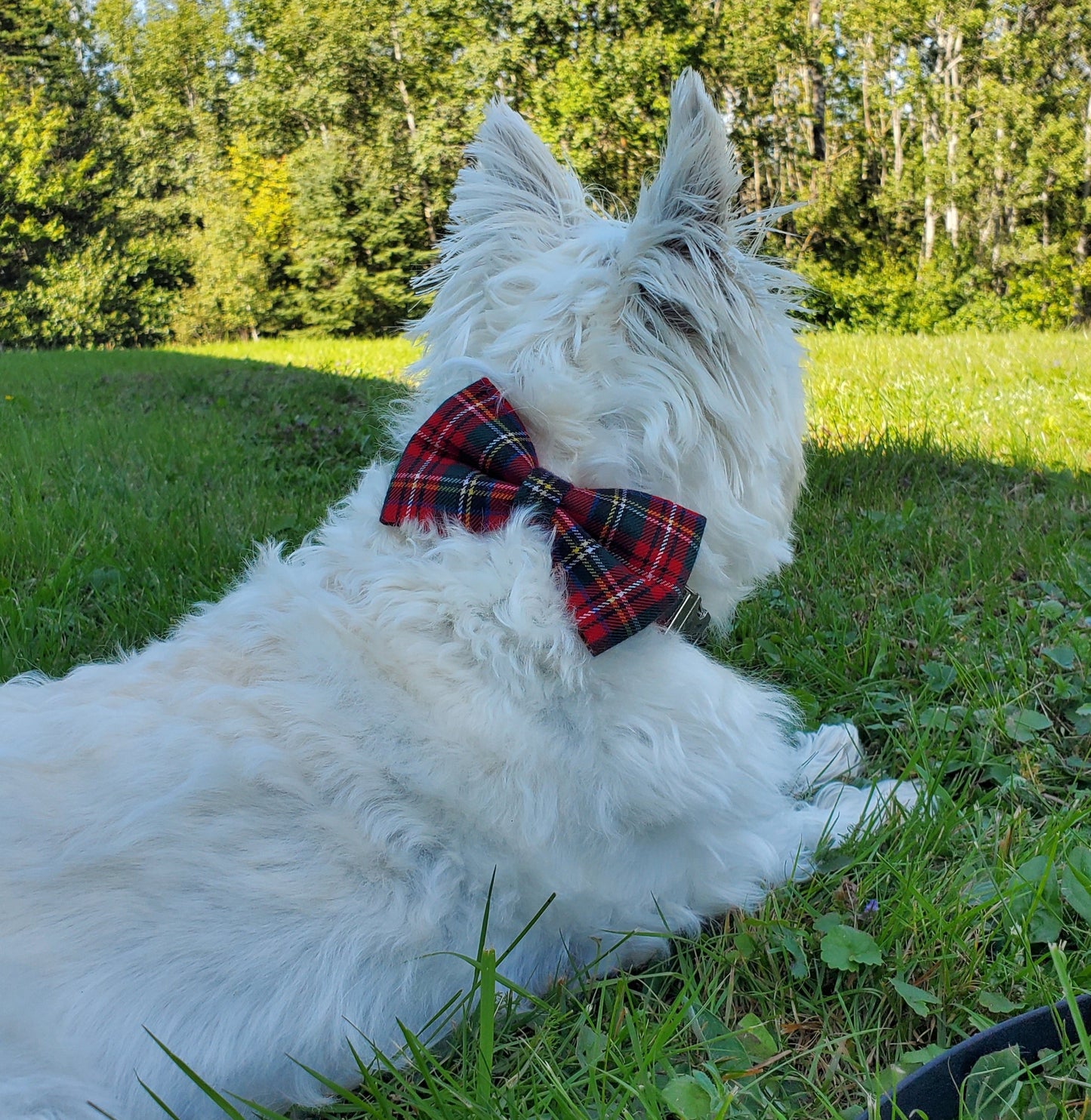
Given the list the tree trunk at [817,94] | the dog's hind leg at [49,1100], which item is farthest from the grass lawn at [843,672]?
the tree trunk at [817,94]

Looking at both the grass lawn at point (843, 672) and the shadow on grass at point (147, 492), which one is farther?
the shadow on grass at point (147, 492)

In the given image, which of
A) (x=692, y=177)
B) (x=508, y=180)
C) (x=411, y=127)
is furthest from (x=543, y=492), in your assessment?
(x=411, y=127)

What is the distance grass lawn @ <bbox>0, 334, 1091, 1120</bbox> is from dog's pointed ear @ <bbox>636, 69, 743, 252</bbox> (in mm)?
1449

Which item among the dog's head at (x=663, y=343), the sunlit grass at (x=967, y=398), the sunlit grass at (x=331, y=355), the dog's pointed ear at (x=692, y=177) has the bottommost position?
the sunlit grass at (x=331, y=355)

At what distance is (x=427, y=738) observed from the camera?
1.57 m

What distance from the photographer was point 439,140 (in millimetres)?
23156

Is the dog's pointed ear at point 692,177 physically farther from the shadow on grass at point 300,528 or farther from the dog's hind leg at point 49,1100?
the dog's hind leg at point 49,1100

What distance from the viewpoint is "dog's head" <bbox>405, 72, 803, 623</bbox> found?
6.21ft

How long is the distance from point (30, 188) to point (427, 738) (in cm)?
3403

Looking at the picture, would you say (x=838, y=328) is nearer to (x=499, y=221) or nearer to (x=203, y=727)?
(x=499, y=221)

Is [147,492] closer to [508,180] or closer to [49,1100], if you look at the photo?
[508,180]

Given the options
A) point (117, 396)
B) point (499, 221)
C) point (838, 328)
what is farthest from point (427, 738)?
point (838, 328)

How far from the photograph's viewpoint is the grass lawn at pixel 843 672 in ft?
5.28

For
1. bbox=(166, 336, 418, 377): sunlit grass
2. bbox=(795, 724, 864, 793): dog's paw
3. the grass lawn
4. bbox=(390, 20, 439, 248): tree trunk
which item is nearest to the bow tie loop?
the grass lawn
